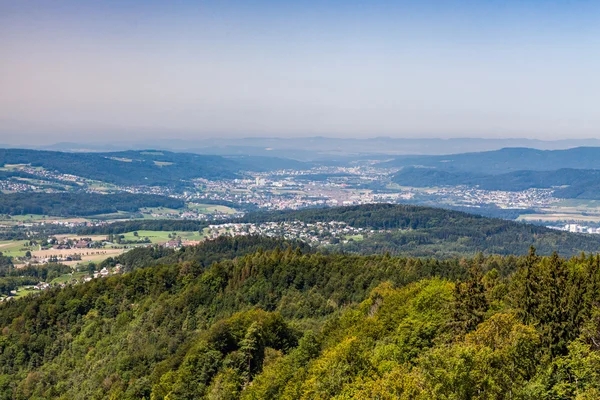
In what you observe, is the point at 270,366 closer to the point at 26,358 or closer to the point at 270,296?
the point at 270,296

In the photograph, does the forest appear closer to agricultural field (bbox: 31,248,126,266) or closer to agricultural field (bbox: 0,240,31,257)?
agricultural field (bbox: 31,248,126,266)

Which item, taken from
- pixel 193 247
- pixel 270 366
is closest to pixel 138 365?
pixel 270 366

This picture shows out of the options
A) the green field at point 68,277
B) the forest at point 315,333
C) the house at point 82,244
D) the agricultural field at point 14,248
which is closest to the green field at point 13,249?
the agricultural field at point 14,248

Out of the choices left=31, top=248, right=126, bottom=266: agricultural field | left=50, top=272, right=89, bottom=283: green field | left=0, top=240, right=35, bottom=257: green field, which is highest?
left=50, top=272, right=89, bottom=283: green field

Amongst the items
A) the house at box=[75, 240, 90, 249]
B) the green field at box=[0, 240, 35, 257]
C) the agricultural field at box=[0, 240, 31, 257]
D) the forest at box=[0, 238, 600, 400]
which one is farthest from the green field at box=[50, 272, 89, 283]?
the house at box=[75, 240, 90, 249]

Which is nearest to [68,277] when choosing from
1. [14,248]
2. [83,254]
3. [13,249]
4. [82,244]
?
[83,254]

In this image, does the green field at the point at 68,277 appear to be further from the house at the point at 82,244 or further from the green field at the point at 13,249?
the house at the point at 82,244

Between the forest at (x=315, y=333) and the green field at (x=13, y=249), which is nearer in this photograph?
the forest at (x=315, y=333)

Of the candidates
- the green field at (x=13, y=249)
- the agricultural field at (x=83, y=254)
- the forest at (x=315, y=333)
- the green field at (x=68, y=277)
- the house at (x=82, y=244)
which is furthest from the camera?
the house at (x=82, y=244)
